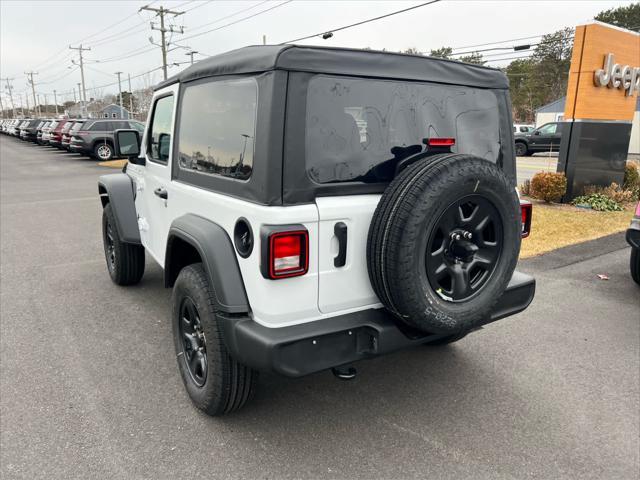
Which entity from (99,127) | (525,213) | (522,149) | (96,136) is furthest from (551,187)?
(99,127)

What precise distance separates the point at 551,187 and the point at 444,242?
8.17 meters

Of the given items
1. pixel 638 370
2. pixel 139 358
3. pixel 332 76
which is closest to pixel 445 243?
pixel 332 76

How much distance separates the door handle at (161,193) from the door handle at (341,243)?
1.57 m

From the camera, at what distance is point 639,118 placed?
29.2 meters

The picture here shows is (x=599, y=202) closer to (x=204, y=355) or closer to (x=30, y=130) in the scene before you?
(x=204, y=355)

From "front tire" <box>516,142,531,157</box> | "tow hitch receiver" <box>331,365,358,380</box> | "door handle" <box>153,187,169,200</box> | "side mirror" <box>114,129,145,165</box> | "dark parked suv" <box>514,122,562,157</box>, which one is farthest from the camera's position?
"front tire" <box>516,142,531,157</box>

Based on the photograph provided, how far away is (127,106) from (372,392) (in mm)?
111241

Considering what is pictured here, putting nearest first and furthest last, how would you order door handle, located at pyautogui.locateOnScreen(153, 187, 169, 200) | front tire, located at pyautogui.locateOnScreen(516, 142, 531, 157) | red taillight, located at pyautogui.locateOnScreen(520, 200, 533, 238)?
red taillight, located at pyautogui.locateOnScreen(520, 200, 533, 238) → door handle, located at pyautogui.locateOnScreen(153, 187, 169, 200) → front tire, located at pyautogui.locateOnScreen(516, 142, 531, 157)

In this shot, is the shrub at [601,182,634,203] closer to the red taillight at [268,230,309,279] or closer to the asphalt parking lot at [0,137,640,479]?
the asphalt parking lot at [0,137,640,479]

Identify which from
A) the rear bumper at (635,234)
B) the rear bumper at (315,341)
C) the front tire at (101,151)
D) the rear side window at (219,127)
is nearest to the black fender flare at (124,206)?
the rear side window at (219,127)

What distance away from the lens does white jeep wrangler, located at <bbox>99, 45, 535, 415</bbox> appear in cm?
223

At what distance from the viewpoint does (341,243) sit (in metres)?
2.36

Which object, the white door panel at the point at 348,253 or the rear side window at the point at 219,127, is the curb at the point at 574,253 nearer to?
the white door panel at the point at 348,253

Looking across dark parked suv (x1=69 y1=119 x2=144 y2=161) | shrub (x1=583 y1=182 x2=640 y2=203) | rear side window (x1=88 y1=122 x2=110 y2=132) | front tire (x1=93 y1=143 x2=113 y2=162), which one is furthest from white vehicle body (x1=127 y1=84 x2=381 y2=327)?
rear side window (x1=88 y1=122 x2=110 y2=132)
